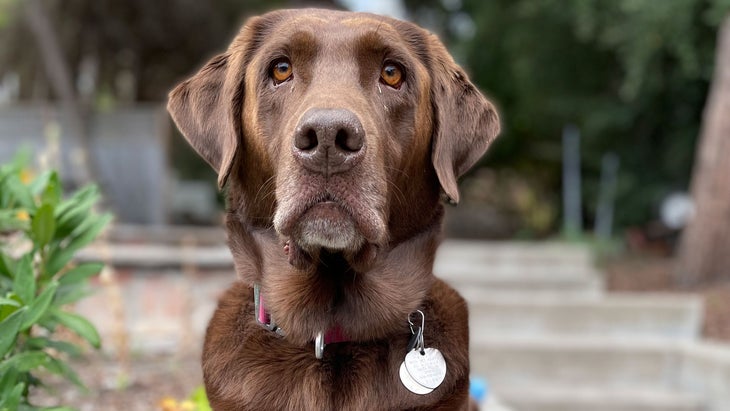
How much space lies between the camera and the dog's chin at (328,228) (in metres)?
2.18

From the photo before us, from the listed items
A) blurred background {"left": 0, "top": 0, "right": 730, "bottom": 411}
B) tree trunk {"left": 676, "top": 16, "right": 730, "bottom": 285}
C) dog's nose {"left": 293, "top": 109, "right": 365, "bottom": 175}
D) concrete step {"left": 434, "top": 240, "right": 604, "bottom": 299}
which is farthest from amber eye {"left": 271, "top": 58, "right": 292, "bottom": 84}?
tree trunk {"left": 676, "top": 16, "right": 730, "bottom": 285}

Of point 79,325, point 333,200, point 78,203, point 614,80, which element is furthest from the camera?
point 614,80

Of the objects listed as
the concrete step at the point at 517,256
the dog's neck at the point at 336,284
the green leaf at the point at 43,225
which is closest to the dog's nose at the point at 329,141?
the dog's neck at the point at 336,284

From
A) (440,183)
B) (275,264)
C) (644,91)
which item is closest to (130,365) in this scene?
(275,264)

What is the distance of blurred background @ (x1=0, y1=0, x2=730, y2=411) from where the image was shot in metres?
6.11

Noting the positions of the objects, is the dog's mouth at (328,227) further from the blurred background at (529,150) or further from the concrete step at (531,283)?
the concrete step at (531,283)

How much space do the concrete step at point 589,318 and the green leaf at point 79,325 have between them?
373 centimetres

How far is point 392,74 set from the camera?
2504 mm

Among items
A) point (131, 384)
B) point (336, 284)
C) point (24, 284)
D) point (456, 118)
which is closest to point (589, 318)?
point (131, 384)

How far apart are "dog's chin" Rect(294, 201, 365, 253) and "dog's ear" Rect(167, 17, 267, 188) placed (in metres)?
0.43

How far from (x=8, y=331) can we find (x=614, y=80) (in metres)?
10.7

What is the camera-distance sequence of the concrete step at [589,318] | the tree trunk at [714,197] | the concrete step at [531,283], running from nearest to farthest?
1. the concrete step at [589,318]
2. the tree trunk at [714,197]
3. the concrete step at [531,283]

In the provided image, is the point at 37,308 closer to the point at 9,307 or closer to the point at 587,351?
the point at 9,307

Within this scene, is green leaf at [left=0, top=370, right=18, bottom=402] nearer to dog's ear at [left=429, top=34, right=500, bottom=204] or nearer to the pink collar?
the pink collar
